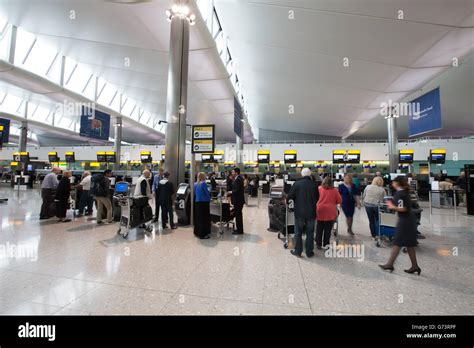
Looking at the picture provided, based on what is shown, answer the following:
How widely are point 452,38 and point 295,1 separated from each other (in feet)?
17.4

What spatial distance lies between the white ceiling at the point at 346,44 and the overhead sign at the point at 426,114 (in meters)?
1.19

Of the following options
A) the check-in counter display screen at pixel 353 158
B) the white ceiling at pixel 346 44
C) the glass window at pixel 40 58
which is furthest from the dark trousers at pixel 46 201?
the check-in counter display screen at pixel 353 158

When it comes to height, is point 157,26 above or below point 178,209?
above

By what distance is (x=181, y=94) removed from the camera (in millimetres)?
6895

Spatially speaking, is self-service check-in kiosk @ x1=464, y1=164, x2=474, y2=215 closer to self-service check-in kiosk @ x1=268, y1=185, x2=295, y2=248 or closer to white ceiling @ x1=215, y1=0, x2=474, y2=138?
white ceiling @ x1=215, y1=0, x2=474, y2=138

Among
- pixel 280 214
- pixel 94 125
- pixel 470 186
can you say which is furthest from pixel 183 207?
pixel 94 125

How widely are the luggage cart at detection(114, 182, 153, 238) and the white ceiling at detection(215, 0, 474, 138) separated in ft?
24.0

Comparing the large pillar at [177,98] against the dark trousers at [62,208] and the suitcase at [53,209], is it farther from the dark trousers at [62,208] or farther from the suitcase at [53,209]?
the suitcase at [53,209]

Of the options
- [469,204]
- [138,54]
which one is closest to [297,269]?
[469,204]

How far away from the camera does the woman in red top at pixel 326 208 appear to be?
157 inches

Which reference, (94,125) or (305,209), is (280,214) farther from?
(94,125)

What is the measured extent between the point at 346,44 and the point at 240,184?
7.18m
